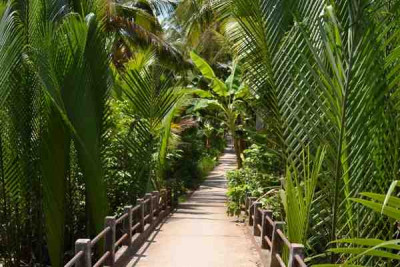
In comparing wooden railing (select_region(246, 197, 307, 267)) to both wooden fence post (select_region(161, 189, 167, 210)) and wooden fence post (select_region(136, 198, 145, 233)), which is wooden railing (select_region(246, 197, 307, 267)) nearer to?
wooden fence post (select_region(136, 198, 145, 233))

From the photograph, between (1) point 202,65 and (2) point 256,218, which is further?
(1) point 202,65

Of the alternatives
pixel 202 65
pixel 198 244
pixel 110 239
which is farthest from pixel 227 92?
pixel 110 239

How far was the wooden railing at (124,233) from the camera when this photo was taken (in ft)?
15.5

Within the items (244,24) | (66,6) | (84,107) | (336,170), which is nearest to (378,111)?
(336,170)

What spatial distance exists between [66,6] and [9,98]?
1.63 meters

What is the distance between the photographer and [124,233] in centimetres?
754

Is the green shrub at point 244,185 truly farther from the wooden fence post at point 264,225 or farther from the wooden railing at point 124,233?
the wooden fence post at point 264,225

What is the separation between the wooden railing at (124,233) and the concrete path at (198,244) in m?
0.19

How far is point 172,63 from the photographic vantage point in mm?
16406

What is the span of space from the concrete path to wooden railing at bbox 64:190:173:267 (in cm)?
19

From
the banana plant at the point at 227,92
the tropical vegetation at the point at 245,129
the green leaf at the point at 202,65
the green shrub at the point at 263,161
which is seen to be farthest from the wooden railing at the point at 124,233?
the green leaf at the point at 202,65

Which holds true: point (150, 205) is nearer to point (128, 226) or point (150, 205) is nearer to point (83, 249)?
point (128, 226)

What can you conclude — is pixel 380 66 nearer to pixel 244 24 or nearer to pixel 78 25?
pixel 244 24

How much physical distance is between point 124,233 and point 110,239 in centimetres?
138
